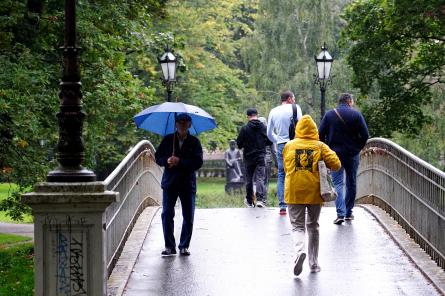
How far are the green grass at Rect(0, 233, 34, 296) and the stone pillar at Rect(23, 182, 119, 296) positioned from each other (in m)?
6.07

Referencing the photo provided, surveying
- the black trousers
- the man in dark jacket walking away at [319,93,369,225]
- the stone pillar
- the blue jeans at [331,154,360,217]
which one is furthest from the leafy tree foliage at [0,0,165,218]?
the stone pillar

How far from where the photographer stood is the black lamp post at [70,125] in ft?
29.6

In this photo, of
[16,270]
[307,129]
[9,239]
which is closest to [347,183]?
[307,129]

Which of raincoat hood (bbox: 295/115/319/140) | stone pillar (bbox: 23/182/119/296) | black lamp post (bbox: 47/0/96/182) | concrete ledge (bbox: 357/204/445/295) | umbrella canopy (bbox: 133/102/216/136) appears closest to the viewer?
stone pillar (bbox: 23/182/119/296)

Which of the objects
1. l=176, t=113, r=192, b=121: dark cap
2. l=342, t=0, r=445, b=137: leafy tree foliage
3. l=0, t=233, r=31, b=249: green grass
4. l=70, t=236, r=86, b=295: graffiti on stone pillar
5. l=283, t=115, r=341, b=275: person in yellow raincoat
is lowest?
l=0, t=233, r=31, b=249: green grass

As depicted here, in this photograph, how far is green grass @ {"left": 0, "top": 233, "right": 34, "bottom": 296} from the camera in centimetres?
1514

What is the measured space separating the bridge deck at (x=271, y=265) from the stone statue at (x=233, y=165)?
26200 millimetres

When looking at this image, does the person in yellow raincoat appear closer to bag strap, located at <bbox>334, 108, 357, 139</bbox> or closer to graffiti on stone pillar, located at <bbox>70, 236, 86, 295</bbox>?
graffiti on stone pillar, located at <bbox>70, 236, 86, 295</bbox>

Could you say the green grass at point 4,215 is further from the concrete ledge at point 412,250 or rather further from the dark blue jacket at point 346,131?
the dark blue jacket at point 346,131

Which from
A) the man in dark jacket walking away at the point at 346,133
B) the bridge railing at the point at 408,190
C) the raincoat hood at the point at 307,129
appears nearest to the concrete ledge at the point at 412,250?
the bridge railing at the point at 408,190

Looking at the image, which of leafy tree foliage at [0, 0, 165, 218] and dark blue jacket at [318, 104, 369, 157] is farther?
leafy tree foliage at [0, 0, 165, 218]

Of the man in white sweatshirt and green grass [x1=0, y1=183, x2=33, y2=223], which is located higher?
the man in white sweatshirt

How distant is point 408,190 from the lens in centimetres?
1345

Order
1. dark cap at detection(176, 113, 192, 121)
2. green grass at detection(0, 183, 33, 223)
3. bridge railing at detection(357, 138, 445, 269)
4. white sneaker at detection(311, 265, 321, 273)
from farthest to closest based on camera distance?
green grass at detection(0, 183, 33, 223) → dark cap at detection(176, 113, 192, 121) → bridge railing at detection(357, 138, 445, 269) → white sneaker at detection(311, 265, 321, 273)
